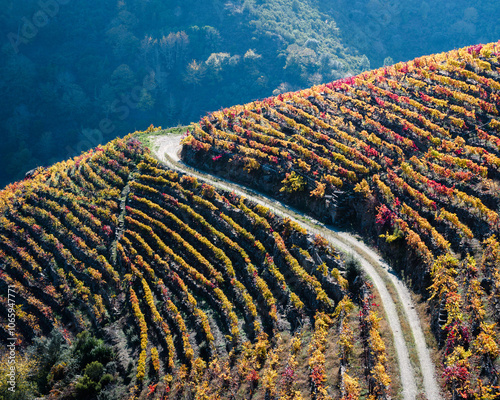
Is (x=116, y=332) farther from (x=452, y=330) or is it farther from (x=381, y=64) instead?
(x=381, y=64)

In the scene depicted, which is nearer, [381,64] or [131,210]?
[131,210]

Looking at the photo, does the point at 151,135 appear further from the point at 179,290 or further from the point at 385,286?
the point at 385,286

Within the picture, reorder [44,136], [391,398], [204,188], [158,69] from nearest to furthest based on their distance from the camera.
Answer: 1. [391,398]
2. [204,188]
3. [44,136]
4. [158,69]

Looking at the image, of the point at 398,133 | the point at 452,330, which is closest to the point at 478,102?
the point at 398,133

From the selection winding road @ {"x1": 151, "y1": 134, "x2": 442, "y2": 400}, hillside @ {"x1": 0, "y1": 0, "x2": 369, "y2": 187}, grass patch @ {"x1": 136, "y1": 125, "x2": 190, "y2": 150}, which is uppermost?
hillside @ {"x1": 0, "y1": 0, "x2": 369, "y2": 187}

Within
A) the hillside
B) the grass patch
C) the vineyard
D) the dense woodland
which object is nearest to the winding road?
the vineyard

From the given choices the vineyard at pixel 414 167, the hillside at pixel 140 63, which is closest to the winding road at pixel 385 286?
the vineyard at pixel 414 167

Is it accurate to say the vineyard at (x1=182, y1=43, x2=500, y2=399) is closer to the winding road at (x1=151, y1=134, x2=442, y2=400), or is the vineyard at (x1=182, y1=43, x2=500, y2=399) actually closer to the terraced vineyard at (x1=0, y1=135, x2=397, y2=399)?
the winding road at (x1=151, y1=134, x2=442, y2=400)

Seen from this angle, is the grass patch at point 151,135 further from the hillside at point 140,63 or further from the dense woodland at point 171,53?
the dense woodland at point 171,53
